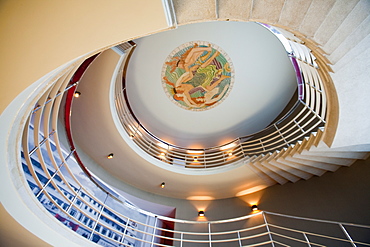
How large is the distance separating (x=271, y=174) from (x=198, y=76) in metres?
3.62

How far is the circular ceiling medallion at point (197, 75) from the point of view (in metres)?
6.07

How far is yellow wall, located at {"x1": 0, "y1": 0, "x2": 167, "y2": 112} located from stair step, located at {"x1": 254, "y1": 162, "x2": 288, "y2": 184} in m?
4.25

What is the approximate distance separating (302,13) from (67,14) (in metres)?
1.62

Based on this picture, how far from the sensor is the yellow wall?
112 centimetres

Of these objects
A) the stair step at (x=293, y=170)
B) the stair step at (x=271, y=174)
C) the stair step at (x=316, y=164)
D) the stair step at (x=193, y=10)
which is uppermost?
the stair step at (x=271, y=174)

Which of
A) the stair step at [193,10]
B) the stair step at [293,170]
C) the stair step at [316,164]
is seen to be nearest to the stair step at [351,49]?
the stair step at [193,10]

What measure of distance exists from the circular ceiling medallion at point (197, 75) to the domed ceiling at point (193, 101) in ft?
0.10

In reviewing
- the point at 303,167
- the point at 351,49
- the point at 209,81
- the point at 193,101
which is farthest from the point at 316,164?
the point at 193,101

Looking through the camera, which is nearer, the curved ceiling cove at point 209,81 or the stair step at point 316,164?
the stair step at point 316,164

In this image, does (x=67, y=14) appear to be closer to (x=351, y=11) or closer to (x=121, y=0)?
(x=121, y=0)

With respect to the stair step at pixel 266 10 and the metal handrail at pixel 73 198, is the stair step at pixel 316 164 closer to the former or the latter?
the metal handrail at pixel 73 198

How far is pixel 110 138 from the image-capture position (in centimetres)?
468

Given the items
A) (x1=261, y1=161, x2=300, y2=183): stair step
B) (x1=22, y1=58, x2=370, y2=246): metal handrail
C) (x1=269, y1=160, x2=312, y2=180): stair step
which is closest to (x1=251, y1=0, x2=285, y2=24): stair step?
(x1=22, y1=58, x2=370, y2=246): metal handrail

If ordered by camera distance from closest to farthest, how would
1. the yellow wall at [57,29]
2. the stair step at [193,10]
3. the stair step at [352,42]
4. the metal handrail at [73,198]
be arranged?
1. the yellow wall at [57,29]
2. the stair step at [193,10]
3. the stair step at [352,42]
4. the metal handrail at [73,198]
